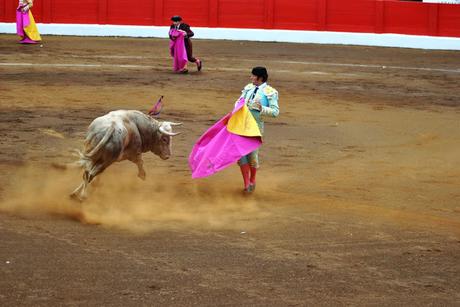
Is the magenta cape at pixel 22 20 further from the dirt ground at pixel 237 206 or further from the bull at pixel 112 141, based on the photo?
the bull at pixel 112 141

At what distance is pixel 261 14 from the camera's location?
26.7 metres

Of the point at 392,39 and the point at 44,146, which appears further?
the point at 392,39

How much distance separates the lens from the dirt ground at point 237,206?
22.7 feet

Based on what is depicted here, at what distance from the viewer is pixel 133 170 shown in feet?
35.4

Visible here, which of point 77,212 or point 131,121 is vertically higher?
point 131,121

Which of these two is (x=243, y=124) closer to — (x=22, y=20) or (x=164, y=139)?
(x=164, y=139)

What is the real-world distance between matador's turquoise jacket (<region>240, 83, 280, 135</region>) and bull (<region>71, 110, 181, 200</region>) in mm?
982

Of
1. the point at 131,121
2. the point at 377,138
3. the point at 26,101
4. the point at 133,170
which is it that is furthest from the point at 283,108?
the point at 131,121

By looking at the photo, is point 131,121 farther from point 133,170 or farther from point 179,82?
point 179,82

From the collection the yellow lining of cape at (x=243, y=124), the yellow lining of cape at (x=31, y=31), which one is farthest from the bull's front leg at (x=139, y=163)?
the yellow lining of cape at (x=31, y=31)

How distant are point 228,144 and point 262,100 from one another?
566 millimetres

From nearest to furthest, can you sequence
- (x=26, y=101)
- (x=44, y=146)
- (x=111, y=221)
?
(x=111, y=221) < (x=44, y=146) < (x=26, y=101)

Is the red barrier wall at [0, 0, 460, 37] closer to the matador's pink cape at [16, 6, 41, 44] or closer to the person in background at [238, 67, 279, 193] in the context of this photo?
the matador's pink cape at [16, 6, 41, 44]

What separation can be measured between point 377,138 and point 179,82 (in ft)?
17.9
